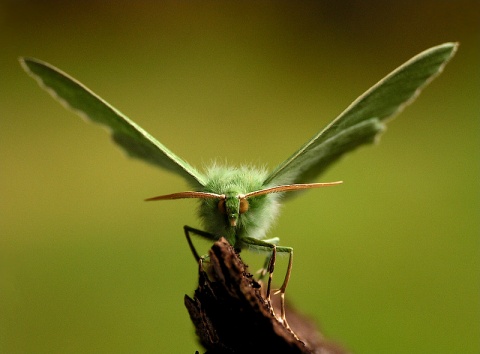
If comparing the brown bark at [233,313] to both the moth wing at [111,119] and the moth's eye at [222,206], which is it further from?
the moth wing at [111,119]

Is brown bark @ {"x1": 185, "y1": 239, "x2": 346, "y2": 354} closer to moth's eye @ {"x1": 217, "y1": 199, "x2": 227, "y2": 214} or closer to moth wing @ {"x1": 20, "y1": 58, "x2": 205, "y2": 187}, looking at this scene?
moth's eye @ {"x1": 217, "y1": 199, "x2": 227, "y2": 214}

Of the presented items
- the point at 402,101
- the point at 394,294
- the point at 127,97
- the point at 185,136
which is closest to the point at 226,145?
the point at 185,136

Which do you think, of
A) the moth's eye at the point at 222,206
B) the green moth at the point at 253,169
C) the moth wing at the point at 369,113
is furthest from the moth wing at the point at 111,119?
the moth wing at the point at 369,113

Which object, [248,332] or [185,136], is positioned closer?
[248,332]

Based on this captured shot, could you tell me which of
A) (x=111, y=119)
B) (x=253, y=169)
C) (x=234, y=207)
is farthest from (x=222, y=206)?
(x=111, y=119)

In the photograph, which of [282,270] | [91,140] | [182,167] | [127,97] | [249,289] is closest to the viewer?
[249,289]

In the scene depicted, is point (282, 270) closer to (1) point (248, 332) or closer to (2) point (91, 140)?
(2) point (91, 140)

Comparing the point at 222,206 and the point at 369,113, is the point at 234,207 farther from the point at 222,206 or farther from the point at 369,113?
the point at 369,113
